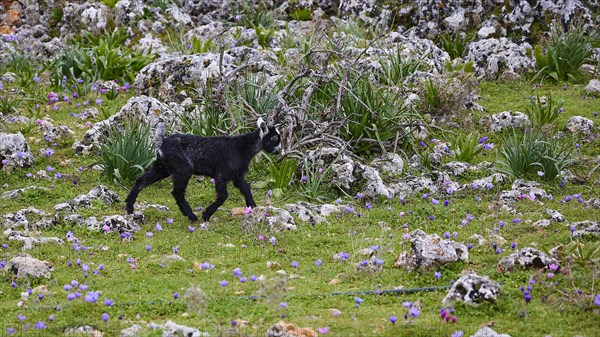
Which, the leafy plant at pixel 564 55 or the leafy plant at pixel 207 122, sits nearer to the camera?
the leafy plant at pixel 207 122

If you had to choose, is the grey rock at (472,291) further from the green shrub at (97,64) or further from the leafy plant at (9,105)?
the green shrub at (97,64)

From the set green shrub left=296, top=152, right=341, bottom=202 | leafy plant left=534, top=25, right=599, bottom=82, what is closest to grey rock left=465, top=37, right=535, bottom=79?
leafy plant left=534, top=25, right=599, bottom=82

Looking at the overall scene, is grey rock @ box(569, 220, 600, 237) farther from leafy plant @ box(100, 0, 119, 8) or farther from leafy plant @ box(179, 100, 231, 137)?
leafy plant @ box(100, 0, 119, 8)

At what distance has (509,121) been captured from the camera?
12.5m

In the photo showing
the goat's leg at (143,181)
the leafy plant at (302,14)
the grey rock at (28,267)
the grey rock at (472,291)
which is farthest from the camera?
the leafy plant at (302,14)

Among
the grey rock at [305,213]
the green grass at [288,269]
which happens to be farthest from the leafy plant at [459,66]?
the grey rock at [305,213]

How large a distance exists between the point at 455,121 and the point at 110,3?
26.1 ft

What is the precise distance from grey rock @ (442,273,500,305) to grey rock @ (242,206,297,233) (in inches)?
110

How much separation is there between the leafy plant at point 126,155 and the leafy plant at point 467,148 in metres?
4.13

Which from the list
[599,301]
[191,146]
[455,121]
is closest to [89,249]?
[191,146]

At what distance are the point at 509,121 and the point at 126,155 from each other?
5587 millimetres

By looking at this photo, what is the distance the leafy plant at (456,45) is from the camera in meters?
15.4

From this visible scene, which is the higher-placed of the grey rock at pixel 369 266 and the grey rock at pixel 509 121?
the grey rock at pixel 369 266

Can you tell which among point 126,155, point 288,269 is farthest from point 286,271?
point 126,155
